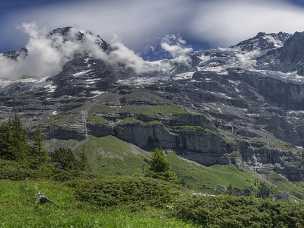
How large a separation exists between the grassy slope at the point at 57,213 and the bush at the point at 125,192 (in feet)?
3.31

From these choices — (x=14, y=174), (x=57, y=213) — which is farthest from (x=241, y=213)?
(x=14, y=174)

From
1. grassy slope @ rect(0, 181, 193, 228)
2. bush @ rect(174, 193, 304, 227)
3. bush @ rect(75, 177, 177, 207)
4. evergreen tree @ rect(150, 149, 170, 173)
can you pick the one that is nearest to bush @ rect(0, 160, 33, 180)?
grassy slope @ rect(0, 181, 193, 228)

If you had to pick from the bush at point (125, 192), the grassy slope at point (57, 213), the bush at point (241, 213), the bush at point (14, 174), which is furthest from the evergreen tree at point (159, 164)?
the bush at point (241, 213)

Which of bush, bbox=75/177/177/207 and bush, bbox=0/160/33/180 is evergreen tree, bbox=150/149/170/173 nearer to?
bush, bbox=0/160/33/180

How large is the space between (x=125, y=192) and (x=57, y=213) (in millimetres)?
8751

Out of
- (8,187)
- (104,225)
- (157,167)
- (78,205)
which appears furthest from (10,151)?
(104,225)

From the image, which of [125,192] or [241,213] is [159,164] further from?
[241,213]

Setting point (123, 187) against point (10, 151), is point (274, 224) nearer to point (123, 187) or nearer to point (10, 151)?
point (123, 187)

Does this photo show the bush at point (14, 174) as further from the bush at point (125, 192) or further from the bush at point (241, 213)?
the bush at point (241, 213)

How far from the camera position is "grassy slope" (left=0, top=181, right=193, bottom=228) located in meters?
19.5

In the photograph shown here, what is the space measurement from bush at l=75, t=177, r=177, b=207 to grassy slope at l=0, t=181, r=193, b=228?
1.01 m

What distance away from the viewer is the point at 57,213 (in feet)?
77.0

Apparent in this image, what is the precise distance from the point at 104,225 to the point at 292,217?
37.0ft

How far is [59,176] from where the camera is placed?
43688 millimetres
